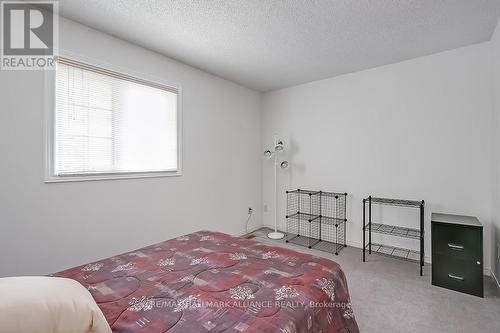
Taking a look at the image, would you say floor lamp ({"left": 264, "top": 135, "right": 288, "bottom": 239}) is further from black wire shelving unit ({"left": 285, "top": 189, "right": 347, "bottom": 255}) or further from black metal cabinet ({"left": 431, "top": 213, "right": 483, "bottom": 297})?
black metal cabinet ({"left": 431, "top": 213, "right": 483, "bottom": 297})

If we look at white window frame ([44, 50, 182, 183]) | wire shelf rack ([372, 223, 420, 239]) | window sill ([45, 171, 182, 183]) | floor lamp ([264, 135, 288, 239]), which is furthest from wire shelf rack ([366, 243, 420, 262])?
white window frame ([44, 50, 182, 183])

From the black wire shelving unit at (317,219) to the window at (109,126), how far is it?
2182 millimetres

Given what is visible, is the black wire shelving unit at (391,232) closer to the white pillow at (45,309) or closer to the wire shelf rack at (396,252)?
the wire shelf rack at (396,252)

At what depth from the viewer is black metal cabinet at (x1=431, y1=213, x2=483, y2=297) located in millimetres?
2271

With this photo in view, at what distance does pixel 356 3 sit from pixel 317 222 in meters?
3.01

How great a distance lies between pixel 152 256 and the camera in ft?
5.89

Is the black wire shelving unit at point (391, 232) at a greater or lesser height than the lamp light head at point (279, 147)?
lesser

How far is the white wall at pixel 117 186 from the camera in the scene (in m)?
2.00

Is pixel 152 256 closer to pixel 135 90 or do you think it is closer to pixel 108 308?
pixel 108 308

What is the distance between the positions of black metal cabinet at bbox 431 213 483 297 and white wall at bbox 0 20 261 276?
2.70m

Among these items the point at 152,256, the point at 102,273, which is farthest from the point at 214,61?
the point at 102,273

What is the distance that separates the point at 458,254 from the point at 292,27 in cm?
274

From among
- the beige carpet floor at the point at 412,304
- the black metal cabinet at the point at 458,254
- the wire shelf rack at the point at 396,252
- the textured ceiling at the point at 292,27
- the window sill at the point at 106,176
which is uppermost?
the textured ceiling at the point at 292,27

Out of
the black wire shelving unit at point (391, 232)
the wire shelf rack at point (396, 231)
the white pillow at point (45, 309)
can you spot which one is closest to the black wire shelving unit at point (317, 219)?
the black wire shelving unit at point (391, 232)
